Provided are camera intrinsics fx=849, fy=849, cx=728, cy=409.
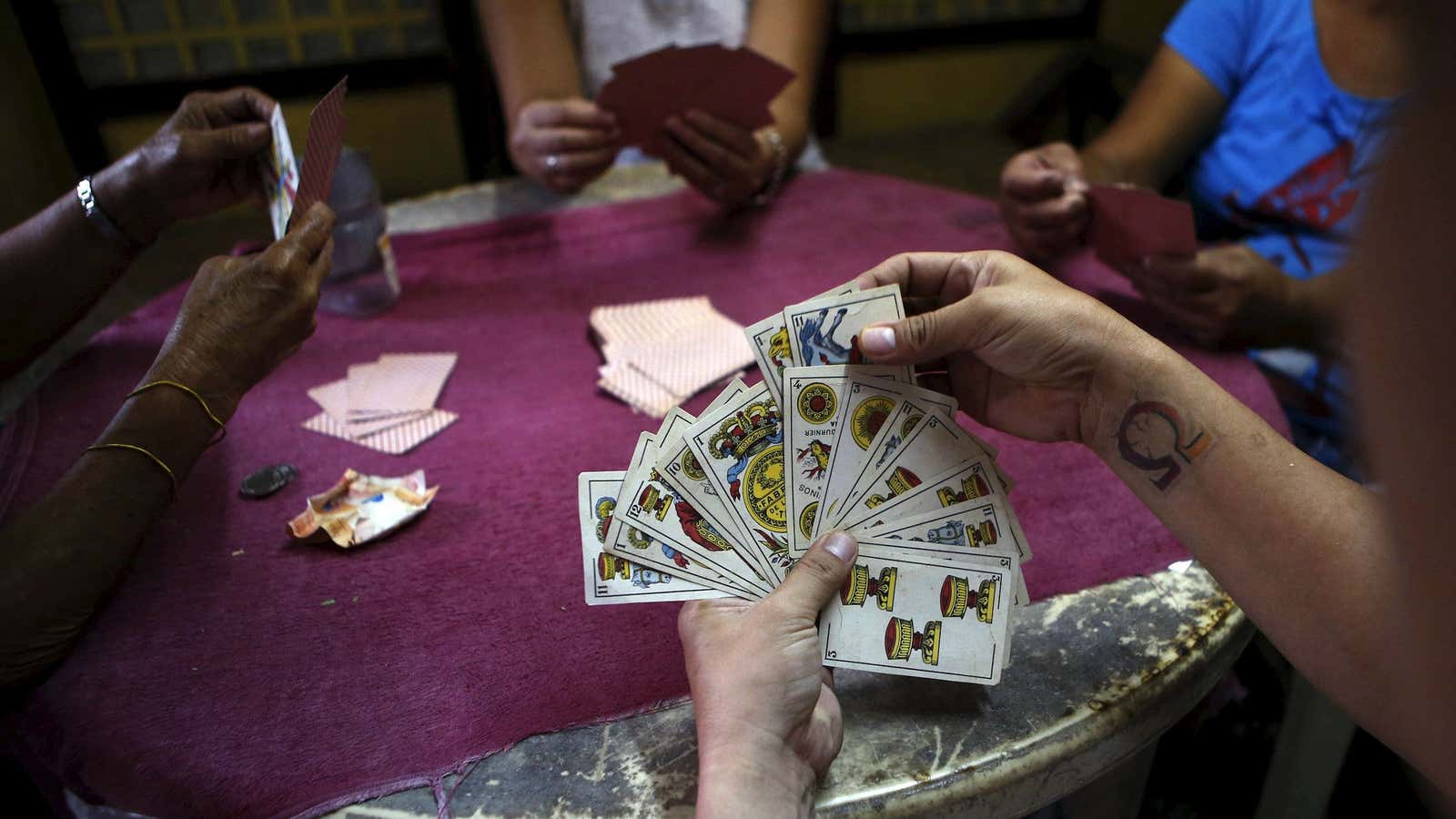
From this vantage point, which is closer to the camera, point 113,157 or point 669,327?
point 669,327

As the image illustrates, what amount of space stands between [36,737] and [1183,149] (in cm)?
218

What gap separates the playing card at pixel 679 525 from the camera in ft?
2.88

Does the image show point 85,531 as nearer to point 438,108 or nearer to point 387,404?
point 387,404

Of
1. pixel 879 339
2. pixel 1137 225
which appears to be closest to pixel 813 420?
pixel 879 339

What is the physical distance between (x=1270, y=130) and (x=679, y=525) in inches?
61.4

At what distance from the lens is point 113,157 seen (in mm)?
2566

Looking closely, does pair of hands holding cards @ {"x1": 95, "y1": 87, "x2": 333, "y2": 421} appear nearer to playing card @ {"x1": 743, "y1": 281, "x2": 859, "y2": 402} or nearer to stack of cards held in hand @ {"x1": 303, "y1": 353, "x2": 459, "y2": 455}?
stack of cards held in hand @ {"x1": 303, "y1": 353, "x2": 459, "y2": 455}

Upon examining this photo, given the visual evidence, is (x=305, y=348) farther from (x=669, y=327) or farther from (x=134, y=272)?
(x=669, y=327)

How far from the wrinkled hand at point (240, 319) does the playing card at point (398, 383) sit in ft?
0.59

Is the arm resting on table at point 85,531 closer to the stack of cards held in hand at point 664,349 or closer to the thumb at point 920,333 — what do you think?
the stack of cards held in hand at point 664,349

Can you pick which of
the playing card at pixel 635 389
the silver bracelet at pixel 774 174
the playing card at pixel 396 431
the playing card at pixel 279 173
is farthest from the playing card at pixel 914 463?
the silver bracelet at pixel 774 174

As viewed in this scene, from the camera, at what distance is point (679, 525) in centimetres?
89

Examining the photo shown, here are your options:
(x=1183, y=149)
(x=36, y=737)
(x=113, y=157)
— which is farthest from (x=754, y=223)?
(x=113, y=157)

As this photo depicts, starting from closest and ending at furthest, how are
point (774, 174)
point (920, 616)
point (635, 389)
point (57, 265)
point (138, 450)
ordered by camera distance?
point (920, 616), point (138, 450), point (57, 265), point (635, 389), point (774, 174)
